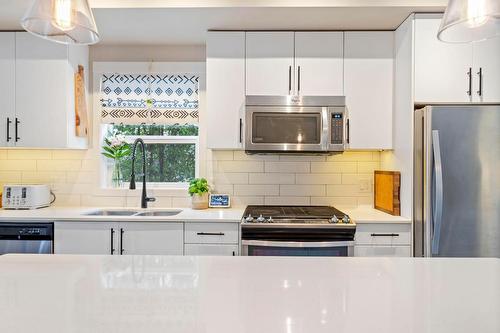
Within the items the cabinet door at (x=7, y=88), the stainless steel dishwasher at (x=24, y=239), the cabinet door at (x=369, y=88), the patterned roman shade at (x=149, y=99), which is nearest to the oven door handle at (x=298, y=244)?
the cabinet door at (x=369, y=88)

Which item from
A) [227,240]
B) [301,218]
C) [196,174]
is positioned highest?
[196,174]

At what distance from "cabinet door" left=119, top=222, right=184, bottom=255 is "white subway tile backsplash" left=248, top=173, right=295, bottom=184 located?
0.85m

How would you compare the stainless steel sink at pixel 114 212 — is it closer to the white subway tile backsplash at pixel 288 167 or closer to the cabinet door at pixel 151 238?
the cabinet door at pixel 151 238

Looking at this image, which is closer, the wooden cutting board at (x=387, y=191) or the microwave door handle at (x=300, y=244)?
the microwave door handle at (x=300, y=244)

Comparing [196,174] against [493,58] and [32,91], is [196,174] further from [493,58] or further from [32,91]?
[493,58]

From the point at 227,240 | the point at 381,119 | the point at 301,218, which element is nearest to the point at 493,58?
the point at 381,119

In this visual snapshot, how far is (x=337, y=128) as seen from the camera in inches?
107

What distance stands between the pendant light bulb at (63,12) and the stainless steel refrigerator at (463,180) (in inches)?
82.4

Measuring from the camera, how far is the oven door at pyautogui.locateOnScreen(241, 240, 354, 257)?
2.46 m

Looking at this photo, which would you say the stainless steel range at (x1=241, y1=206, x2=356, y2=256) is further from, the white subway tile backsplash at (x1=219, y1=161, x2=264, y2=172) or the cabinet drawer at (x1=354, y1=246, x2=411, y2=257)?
the white subway tile backsplash at (x1=219, y1=161, x2=264, y2=172)

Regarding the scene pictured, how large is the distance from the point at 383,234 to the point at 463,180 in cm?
61

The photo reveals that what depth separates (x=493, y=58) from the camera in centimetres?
252

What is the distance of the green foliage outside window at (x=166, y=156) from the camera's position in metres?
3.37

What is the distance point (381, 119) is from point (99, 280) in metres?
2.37
